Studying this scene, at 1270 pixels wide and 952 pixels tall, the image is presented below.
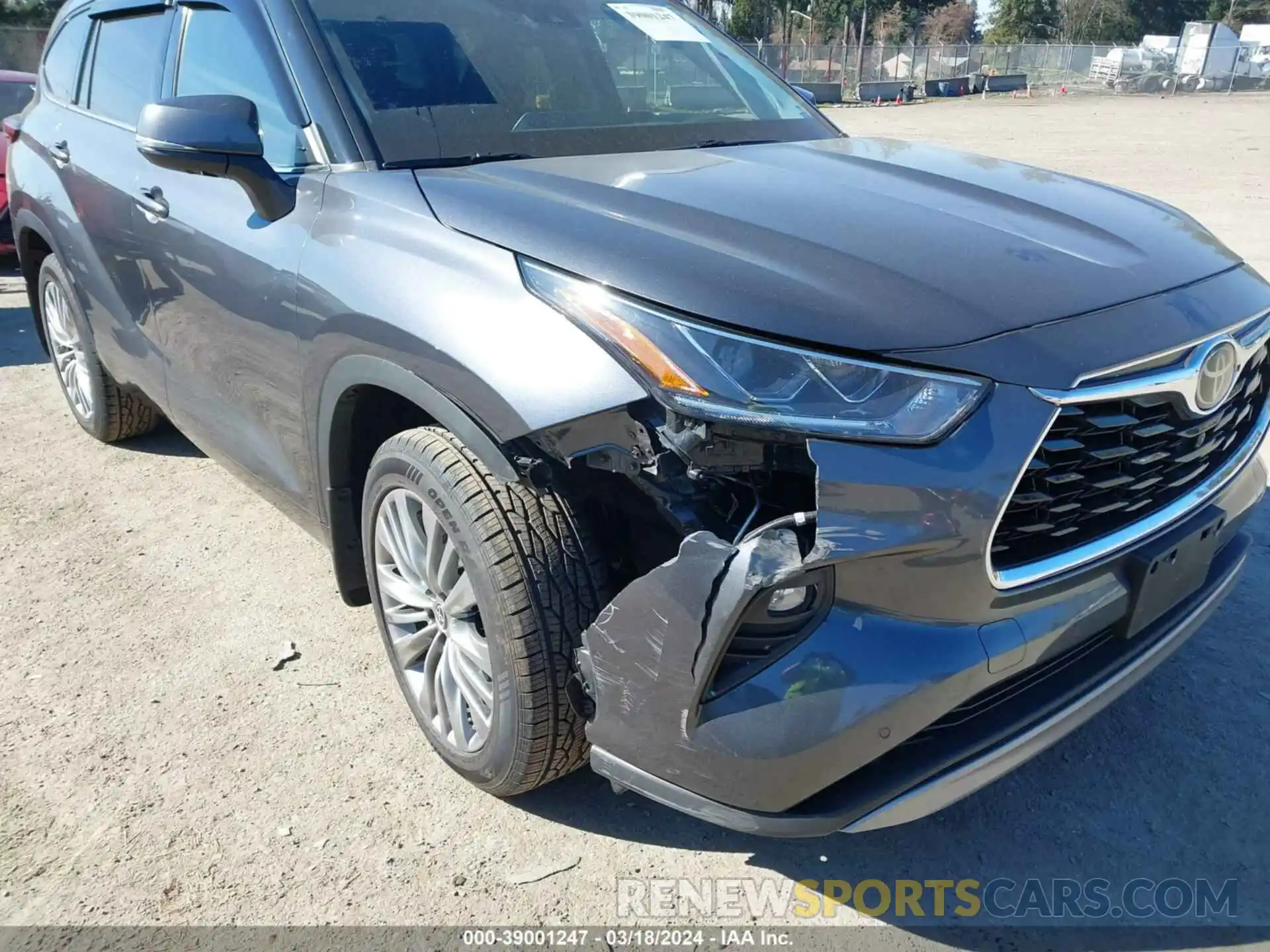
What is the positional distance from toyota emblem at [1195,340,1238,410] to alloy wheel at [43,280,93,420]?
13.2ft

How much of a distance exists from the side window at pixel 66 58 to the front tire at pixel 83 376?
2.27 feet

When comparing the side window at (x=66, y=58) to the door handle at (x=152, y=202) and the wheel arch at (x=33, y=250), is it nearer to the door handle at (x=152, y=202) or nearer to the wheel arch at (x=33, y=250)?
the wheel arch at (x=33, y=250)

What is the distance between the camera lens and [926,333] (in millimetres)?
1713

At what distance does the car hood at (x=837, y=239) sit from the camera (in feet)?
5.75

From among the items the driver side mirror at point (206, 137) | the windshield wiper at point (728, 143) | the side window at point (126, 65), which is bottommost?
the windshield wiper at point (728, 143)

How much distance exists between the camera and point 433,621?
2.37 m

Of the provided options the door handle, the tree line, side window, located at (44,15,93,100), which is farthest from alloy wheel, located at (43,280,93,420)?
the tree line

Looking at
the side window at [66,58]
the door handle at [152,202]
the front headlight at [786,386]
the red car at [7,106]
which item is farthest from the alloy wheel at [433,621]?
the red car at [7,106]

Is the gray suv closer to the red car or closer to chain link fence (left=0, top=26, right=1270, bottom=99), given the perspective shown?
the red car

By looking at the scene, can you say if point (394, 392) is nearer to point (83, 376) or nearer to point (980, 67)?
point (83, 376)

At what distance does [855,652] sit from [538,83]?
1.90 meters

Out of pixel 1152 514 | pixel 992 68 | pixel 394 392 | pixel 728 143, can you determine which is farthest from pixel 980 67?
pixel 394 392

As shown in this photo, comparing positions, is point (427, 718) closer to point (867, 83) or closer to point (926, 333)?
point (926, 333)

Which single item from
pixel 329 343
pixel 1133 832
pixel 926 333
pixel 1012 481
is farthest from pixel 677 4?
pixel 1133 832
